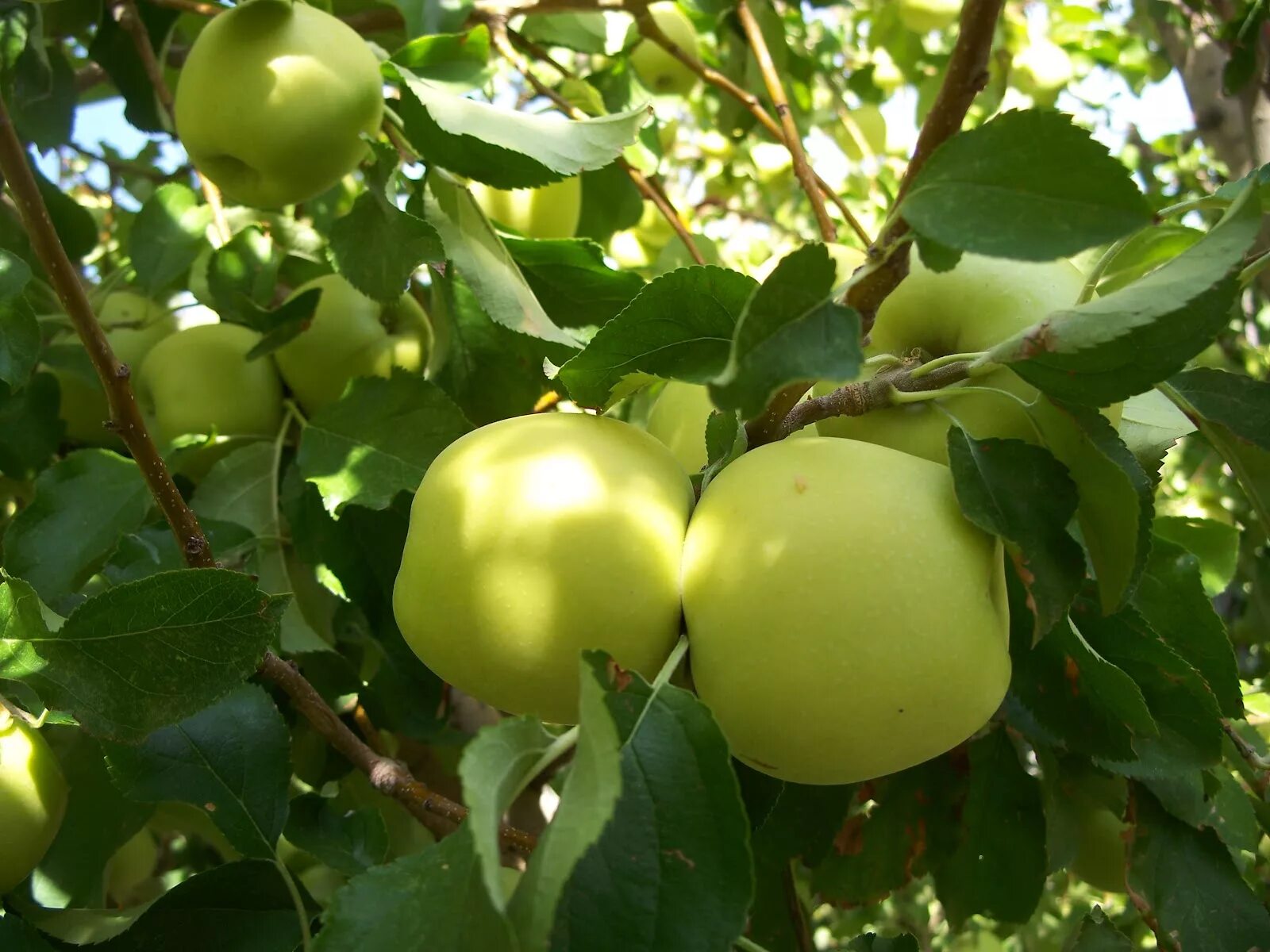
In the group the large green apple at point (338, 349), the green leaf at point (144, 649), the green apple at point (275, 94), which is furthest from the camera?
the large green apple at point (338, 349)

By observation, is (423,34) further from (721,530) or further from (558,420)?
(721,530)

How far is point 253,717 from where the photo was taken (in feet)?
2.64

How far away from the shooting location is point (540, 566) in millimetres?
556

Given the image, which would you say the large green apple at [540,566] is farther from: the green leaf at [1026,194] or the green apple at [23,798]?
the green apple at [23,798]

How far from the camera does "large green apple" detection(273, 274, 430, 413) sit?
3.71ft

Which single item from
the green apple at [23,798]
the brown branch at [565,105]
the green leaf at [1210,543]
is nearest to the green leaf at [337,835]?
the green apple at [23,798]

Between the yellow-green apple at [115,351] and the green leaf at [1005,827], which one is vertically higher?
the yellow-green apple at [115,351]

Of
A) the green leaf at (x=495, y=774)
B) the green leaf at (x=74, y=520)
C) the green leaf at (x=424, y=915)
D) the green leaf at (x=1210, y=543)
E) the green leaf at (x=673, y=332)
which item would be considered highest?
the green leaf at (x=673, y=332)

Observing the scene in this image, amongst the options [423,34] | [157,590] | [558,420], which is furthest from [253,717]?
[423,34]

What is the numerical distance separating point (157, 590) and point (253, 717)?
21cm

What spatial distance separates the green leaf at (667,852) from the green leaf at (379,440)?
0.47 metres

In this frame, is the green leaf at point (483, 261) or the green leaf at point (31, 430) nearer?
the green leaf at point (483, 261)

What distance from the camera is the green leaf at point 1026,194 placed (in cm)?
48

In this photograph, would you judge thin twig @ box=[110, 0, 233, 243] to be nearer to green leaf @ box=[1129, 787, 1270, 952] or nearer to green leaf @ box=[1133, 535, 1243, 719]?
green leaf @ box=[1133, 535, 1243, 719]
